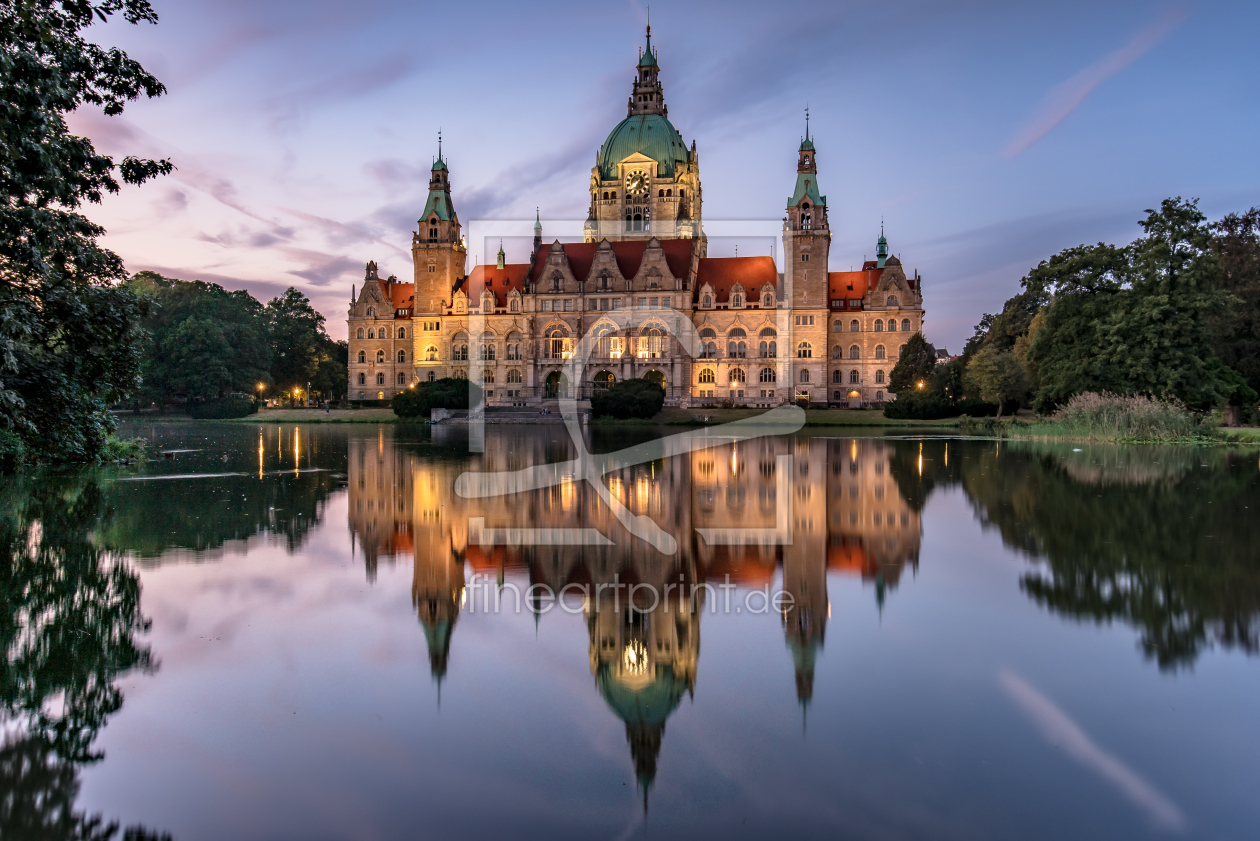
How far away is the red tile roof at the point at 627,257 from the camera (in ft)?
265

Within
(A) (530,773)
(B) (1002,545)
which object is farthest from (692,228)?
(A) (530,773)

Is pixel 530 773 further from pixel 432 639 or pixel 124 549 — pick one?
pixel 124 549

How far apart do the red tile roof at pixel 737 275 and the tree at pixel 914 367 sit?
19417mm

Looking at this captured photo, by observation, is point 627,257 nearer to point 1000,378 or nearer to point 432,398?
point 432,398

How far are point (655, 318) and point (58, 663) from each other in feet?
243

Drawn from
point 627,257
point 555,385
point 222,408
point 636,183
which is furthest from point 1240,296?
point 222,408

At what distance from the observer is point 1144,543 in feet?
34.3

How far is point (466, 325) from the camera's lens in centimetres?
8519

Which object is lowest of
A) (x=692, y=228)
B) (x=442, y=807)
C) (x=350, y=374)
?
(x=442, y=807)

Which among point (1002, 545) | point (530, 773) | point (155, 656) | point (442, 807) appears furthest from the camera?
point (1002, 545)

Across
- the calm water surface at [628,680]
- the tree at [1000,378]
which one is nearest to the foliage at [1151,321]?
the tree at [1000,378]

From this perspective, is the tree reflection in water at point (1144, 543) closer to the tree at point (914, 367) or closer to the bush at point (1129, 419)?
the bush at point (1129, 419)

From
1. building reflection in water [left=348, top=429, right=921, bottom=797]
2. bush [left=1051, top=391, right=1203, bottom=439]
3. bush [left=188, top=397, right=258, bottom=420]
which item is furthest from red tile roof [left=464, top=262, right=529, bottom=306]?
building reflection in water [left=348, top=429, right=921, bottom=797]

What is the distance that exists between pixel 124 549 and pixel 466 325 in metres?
76.9
